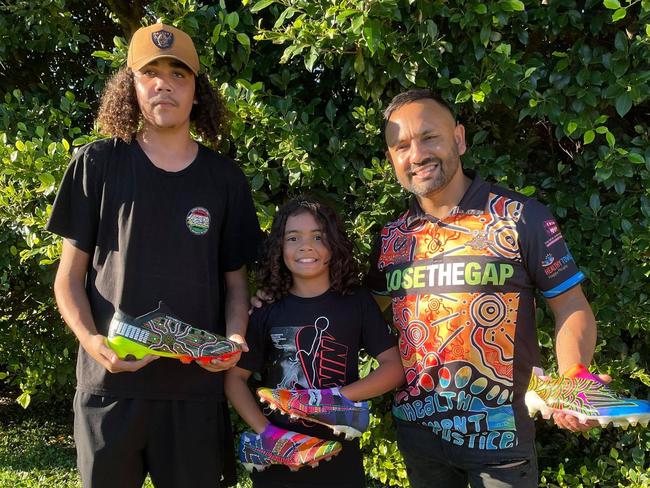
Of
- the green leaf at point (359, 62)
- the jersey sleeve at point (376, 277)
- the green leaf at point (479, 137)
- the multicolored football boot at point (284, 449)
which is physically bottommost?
the multicolored football boot at point (284, 449)

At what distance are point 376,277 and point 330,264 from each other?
0.66 ft

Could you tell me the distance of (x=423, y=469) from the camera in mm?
2381

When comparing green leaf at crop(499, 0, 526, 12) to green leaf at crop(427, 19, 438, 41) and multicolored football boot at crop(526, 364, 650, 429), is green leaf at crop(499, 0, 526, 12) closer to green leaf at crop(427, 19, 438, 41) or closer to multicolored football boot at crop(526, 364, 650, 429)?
Result: green leaf at crop(427, 19, 438, 41)

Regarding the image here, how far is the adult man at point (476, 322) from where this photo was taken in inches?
87.7

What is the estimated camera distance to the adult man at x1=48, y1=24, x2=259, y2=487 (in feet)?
7.34

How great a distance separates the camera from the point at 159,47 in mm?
2320

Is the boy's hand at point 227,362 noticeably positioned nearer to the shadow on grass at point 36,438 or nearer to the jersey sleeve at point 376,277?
the jersey sleeve at point 376,277

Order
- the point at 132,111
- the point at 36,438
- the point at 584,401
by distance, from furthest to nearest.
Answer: the point at 36,438 → the point at 132,111 → the point at 584,401

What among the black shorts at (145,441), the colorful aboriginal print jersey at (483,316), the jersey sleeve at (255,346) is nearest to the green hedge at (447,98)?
the jersey sleeve at (255,346)

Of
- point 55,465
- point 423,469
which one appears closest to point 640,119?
point 423,469

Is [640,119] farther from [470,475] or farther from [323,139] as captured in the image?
[470,475]

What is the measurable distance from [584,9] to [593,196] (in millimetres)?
849

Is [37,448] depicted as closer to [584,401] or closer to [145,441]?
[145,441]

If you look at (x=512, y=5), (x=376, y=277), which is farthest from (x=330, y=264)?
(x=512, y=5)
